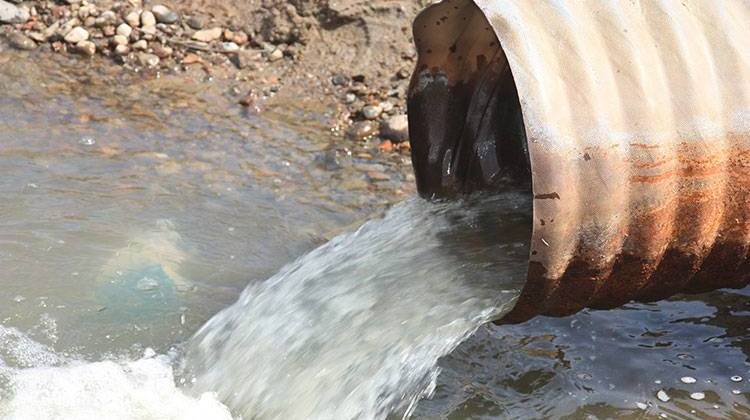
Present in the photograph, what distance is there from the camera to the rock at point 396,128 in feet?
15.1

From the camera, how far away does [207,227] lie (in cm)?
403

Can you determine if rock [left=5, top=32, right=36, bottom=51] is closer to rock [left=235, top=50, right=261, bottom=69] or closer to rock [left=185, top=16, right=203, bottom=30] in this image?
rock [left=185, top=16, right=203, bottom=30]

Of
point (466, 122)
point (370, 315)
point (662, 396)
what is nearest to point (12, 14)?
point (466, 122)

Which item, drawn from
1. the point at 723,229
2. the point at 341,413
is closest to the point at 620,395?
the point at 723,229

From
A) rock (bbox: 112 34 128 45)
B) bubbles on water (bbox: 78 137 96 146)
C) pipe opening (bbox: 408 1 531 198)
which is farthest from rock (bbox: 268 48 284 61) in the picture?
pipe opening (bbox: 408 1 531 198)

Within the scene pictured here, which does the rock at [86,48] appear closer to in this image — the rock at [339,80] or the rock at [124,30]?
the rock at [124,30]

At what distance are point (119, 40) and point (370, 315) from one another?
2.58m

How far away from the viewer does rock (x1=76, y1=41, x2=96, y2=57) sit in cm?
520

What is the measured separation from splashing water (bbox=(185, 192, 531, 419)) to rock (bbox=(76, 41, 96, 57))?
2110 millimetres

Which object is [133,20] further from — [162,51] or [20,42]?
[20,42]

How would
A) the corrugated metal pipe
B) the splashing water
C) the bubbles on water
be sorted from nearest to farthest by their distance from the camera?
the corrugated metal pipe → the splashing water → the bubbles on water

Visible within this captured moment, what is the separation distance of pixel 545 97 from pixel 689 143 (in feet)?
1.34

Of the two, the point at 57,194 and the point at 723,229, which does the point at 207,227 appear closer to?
the point at 57,194

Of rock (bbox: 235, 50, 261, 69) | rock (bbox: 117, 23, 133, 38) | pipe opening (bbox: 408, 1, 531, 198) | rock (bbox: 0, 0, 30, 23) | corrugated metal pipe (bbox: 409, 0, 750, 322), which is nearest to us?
corrugated metal pipe (bbox: 409, 0, 750, 322)
